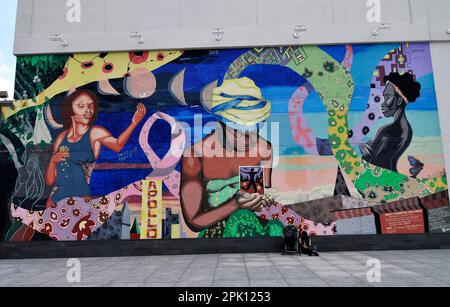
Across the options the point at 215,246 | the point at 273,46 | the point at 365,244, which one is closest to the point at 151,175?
the point at 215,246

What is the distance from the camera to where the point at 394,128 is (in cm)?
1419

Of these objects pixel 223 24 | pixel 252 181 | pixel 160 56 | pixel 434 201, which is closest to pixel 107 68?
pixel 160 56

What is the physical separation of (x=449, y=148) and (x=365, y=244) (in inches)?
231

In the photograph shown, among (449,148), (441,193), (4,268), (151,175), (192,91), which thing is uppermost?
(192,91)

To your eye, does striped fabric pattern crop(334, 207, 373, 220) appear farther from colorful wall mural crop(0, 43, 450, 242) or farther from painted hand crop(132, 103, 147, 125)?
painted hand crop(132, 103, 147, 125)

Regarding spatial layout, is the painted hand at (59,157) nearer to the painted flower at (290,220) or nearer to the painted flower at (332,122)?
the painted flower at (290,220)

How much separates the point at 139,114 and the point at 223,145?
416 centimetres

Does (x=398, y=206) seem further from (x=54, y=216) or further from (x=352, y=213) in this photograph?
(x=54, y=216)

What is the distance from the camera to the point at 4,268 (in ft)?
37.7

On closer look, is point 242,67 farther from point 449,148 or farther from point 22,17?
point 22,17

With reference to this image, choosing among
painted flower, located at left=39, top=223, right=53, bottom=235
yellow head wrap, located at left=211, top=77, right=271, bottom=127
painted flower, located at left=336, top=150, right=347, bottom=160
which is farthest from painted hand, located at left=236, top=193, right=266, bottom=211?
painted flower, located at left=39, top=223, right=53, bottom=235

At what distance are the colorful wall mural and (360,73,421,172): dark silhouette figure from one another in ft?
0.20

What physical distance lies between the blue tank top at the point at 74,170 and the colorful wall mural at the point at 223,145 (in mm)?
48
